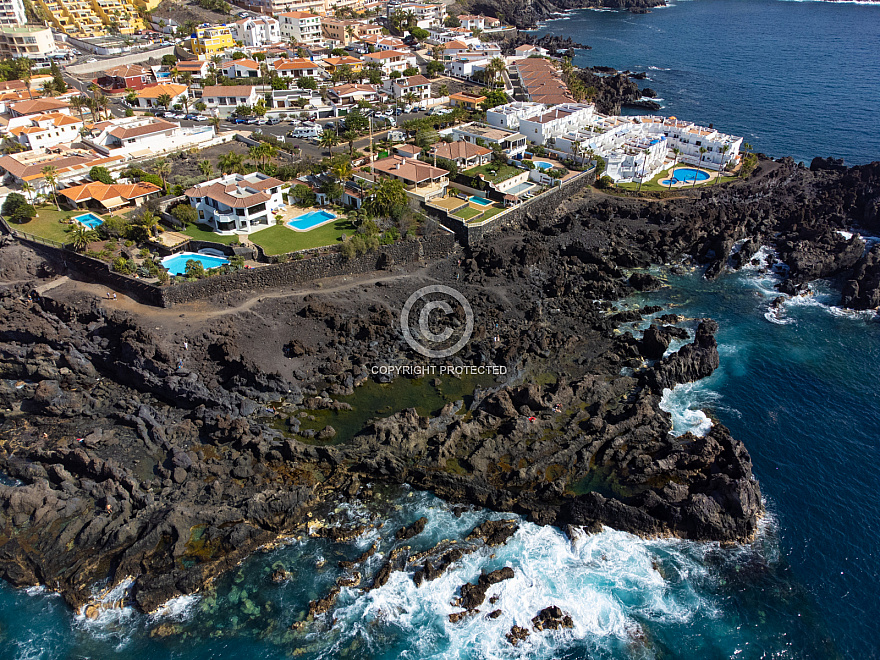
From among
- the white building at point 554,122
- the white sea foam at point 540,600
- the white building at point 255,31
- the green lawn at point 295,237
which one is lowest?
the white sea foam at point 540,600

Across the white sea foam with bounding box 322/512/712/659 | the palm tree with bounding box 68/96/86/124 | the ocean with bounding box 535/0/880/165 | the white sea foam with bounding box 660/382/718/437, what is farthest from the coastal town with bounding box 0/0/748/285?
the white sea foam with bounding box 322/512/712/659

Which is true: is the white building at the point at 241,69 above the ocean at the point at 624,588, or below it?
above

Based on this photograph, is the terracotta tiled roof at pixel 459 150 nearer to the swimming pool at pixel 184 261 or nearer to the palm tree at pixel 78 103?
the swimming pool at pixel 184 261

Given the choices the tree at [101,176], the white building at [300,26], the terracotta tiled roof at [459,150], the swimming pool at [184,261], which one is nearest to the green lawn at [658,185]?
the terracotta tiled roof at [459,150]

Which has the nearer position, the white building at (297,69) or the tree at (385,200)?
the tree at (385,200)

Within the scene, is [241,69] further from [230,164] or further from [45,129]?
[230,164]

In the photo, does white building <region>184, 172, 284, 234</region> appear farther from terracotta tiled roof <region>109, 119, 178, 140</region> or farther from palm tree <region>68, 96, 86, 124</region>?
palm tree <region>68, 96, 86, 124</region>
